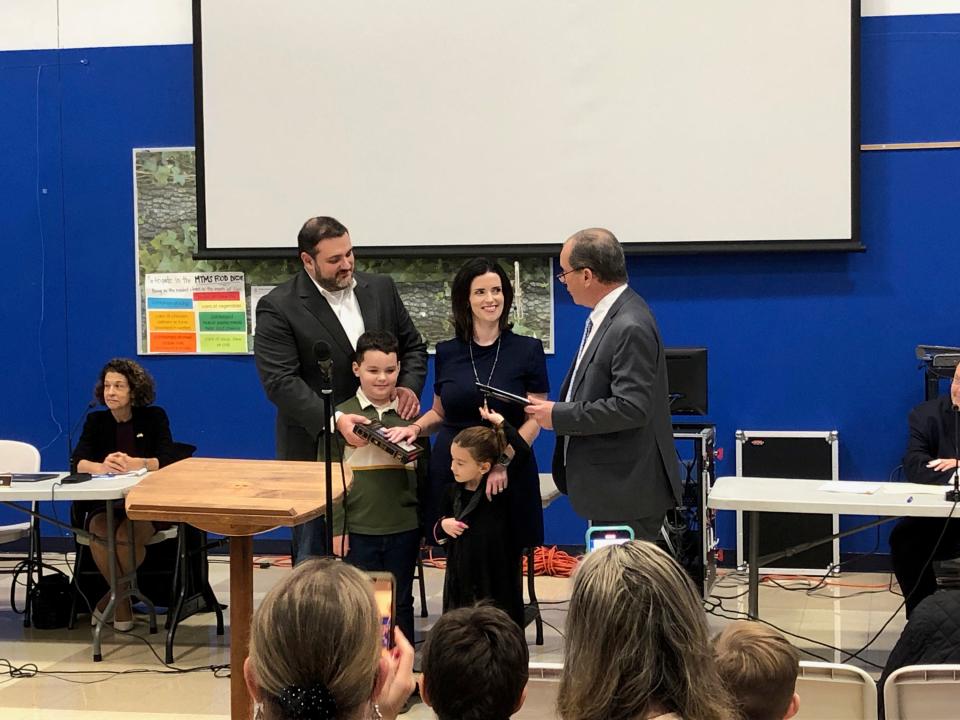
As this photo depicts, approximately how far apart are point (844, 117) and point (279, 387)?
323cm

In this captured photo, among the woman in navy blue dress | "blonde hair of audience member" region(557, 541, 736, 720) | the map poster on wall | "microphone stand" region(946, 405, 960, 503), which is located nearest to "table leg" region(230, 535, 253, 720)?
the woman in navy blue dress

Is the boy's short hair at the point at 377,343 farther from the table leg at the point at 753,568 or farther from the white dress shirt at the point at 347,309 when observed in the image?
the table leg at the point at 753,568

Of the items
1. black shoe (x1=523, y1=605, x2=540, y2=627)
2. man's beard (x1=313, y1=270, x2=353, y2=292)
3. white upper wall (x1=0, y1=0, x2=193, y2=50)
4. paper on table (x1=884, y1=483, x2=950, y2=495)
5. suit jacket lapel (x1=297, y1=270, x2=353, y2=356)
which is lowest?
black shoe (x1=523, y1=605, x2=540, y2=627)

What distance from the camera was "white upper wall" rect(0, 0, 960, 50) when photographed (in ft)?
21.0

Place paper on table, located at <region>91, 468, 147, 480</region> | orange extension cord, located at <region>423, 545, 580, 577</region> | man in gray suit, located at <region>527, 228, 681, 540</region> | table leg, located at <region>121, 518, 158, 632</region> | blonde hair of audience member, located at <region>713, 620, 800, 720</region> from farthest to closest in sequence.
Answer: orange extension cord, located at <region>423, 545, 580, 577</region> → paper on table, located at <region>91, 468, 147, 480</region> → table leg, located at <region>121, 518, 158, 632</region> → man in gray suit, located at <region>527, 228, 681, 540</region> → blonde hair of audience member, located at <region>713, 620, 800, 720</region>

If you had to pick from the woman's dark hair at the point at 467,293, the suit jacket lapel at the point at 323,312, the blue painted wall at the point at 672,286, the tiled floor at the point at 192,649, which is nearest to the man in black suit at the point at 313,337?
the suit jacket lapel at the point at 323,312

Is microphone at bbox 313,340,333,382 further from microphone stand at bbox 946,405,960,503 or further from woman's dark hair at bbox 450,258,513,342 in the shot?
microphone stand at bbox 946,405,960,503

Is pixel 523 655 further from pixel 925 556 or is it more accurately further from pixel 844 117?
pixel 844 117

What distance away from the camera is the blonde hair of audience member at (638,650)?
5.32 ft

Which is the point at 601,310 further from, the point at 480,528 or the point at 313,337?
the point at 313,337

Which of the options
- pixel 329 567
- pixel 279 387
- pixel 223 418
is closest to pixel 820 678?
pixel 329 567

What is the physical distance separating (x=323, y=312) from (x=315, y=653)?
2.60m

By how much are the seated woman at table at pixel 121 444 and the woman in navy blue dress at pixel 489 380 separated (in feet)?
5.38

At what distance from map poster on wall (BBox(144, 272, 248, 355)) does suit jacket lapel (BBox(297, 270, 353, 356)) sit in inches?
90.7
